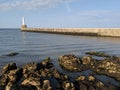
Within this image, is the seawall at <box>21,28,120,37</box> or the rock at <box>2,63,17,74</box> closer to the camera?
the rock at <box>2,63,17,74</box>

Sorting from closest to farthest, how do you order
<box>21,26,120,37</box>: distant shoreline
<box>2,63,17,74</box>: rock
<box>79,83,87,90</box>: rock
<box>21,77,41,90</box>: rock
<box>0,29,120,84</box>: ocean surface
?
<box>21,77,41,90</box>: rock
<box>79,83,87,90</box>: rock
<box>2,63,17,74</box>: rock
<box>0,29,120,84</box>: ocean surface
<box>21,26,120,37</box>: distant shoreline

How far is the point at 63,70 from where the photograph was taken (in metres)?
18.2

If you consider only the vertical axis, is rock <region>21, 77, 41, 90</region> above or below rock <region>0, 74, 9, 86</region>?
above

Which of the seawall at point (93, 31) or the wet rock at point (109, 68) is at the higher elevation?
the wet rock at point (109, 68)

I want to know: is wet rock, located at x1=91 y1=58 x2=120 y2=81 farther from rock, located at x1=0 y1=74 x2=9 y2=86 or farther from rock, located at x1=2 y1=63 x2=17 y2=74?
rock, located at x1=0 y1=74 x2=9 y2=86

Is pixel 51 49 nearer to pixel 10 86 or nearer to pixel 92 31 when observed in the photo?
pixel 10 86

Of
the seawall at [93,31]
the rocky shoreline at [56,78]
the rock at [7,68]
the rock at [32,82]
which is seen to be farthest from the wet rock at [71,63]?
the seawall at [93,31]

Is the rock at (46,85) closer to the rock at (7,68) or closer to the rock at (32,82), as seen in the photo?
the rock at (32,82)

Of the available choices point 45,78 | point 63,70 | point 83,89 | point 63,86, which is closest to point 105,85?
point 83,89

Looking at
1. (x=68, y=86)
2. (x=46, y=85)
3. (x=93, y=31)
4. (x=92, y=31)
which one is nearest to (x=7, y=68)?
(x=46, y=85)

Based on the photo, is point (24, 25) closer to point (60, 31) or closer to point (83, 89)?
point (60, 31)

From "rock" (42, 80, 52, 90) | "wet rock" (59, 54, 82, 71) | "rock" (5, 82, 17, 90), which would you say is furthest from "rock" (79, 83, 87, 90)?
"wet rock" (59, 54, 82, 71)

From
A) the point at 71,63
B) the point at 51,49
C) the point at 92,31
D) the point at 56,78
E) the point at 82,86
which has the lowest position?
the point at 92,31

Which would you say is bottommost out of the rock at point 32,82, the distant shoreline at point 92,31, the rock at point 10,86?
the distant shoreline at point 92,31
